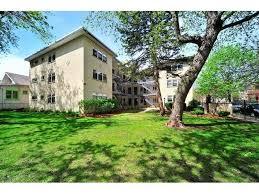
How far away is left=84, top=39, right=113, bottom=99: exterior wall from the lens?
71.7 feet

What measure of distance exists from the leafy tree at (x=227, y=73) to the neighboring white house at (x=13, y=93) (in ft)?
74.2

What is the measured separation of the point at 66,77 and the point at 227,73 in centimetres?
1742

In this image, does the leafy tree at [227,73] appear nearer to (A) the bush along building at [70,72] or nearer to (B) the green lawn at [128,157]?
(A) the bush along building at [70,72]

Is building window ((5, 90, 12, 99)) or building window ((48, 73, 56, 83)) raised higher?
building window ((48, 73, 56, 83))

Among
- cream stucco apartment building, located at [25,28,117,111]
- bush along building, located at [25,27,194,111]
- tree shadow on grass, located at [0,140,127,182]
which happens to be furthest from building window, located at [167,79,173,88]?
tree shadow on grass, located at [0,140,127,182]

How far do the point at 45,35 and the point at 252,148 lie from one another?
52.0 ft

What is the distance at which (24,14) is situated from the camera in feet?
53.2

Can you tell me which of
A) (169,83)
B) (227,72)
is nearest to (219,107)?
(227,72)

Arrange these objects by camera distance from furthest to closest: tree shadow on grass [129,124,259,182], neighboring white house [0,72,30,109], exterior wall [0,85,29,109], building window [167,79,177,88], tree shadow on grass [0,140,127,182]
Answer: building window [167,79,177,88], neighboring white house [0,72,30,109], exterior wall [0,85,29,109], tree shadow on grass [129,124,259,182], tree shadow on grass [0,140,127,182]

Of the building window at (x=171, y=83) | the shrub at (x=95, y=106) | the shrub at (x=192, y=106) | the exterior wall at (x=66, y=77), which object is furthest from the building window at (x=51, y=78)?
the building window at (x=171, y=83)

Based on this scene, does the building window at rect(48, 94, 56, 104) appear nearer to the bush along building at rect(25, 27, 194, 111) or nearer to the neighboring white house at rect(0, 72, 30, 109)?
the bush along building at rect(25, 27, 194, 111)

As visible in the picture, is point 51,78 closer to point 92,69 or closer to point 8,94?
point 92,69

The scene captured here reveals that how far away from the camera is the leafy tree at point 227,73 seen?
77.6 feet

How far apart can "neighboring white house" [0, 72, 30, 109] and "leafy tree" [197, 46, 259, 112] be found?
22.6 metres
